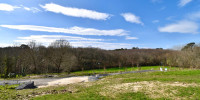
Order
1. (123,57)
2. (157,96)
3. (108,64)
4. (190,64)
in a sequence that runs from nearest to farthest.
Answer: (157,96) → (190,64) → (108,64) → (123,57)

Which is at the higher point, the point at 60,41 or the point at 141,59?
the point at 60,41

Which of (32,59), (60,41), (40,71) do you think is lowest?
(40,71)

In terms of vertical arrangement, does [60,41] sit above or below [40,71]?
above

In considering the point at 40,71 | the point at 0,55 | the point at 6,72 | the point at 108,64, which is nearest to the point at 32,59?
the point at 40,71

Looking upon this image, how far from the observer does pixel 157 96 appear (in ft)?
27.4

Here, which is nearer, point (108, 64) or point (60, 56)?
point (60, 56)

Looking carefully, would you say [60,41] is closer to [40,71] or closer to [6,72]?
[40,71]

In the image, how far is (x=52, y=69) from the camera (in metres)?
35.5

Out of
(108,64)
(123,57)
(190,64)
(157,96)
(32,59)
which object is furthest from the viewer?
(123,57)

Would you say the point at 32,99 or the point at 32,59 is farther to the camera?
the point at 32,59

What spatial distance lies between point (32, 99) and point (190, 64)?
3559 centimetres

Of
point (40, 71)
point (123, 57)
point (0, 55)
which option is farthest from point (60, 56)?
point (123, 57)

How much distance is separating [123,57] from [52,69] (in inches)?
1216

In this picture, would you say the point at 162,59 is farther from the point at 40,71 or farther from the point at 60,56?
the point at 40,71
